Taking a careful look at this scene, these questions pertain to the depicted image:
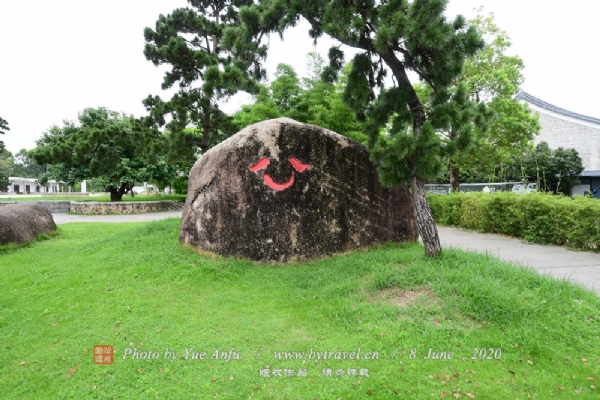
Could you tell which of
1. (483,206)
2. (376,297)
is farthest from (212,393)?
(483,206)

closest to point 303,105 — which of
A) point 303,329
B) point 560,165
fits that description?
point 303,329

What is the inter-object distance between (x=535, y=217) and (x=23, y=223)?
12.4 meters

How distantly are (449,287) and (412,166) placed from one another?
1.85m

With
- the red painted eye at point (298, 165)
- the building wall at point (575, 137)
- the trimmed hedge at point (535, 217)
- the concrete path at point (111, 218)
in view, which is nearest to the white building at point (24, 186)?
the concrete path at point (111, 218)

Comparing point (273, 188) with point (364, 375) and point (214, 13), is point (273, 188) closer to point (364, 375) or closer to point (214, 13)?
point (364, 375)

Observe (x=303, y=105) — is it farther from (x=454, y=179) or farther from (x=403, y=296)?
(x=403, y=296)

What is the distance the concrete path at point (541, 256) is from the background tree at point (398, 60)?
7.44 ft

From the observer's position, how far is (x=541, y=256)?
670 centimetres

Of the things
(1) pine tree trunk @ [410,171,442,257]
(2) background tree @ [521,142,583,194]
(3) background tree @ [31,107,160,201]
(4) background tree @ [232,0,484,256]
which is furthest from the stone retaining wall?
(2) background tree @ [521,142,583,194]

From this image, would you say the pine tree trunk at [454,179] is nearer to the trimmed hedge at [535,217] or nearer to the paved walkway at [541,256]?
the trimmed hedge at [535,217]

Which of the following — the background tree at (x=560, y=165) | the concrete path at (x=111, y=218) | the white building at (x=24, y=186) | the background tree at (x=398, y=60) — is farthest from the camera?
the white building at (x=24, y=186)

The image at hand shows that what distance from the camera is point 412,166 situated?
5012 mm

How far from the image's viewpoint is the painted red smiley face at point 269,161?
573cm

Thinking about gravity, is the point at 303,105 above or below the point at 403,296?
above
